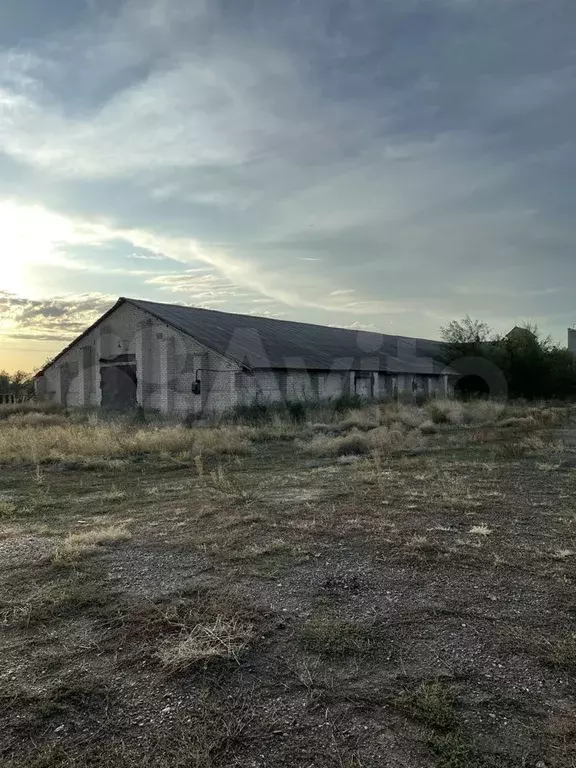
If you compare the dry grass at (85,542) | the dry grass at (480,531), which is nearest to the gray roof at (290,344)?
the dry grass at (85,542)

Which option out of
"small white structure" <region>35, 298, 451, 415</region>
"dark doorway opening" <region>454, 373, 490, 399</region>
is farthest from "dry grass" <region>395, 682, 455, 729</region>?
"dark doorway opening" <region>454, 373, 490, 399</region>

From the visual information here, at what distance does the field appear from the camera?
8.07ft

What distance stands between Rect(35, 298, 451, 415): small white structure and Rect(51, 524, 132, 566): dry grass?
51.3 ft

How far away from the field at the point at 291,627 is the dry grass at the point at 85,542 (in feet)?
0.07

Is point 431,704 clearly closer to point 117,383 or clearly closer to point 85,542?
point 85,542

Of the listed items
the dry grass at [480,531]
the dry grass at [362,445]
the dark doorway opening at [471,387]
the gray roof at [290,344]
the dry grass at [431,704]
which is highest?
the gray roof at [290,344]

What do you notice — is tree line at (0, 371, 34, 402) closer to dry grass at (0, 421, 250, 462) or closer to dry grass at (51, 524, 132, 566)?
dry grass at (0, 421, 250, 462)

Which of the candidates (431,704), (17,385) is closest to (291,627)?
(431,704)

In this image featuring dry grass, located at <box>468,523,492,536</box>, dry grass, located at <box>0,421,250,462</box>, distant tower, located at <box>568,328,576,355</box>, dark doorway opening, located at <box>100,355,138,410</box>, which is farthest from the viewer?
distant tower, located at <box>568,328,576,355</box>

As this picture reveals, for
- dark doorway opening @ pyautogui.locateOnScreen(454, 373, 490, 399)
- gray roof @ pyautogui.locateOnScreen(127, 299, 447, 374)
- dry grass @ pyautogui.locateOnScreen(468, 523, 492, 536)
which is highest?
gray roof @ pyautogui.locateOnScreen(127, 299, 447, 374)

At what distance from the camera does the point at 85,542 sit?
17.8 ft

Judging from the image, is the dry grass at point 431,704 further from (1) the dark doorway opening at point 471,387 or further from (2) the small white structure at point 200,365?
(1) the dark doorway opening at point 471,387

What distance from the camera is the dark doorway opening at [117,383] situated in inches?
1017

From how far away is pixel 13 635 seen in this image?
3.52 m
